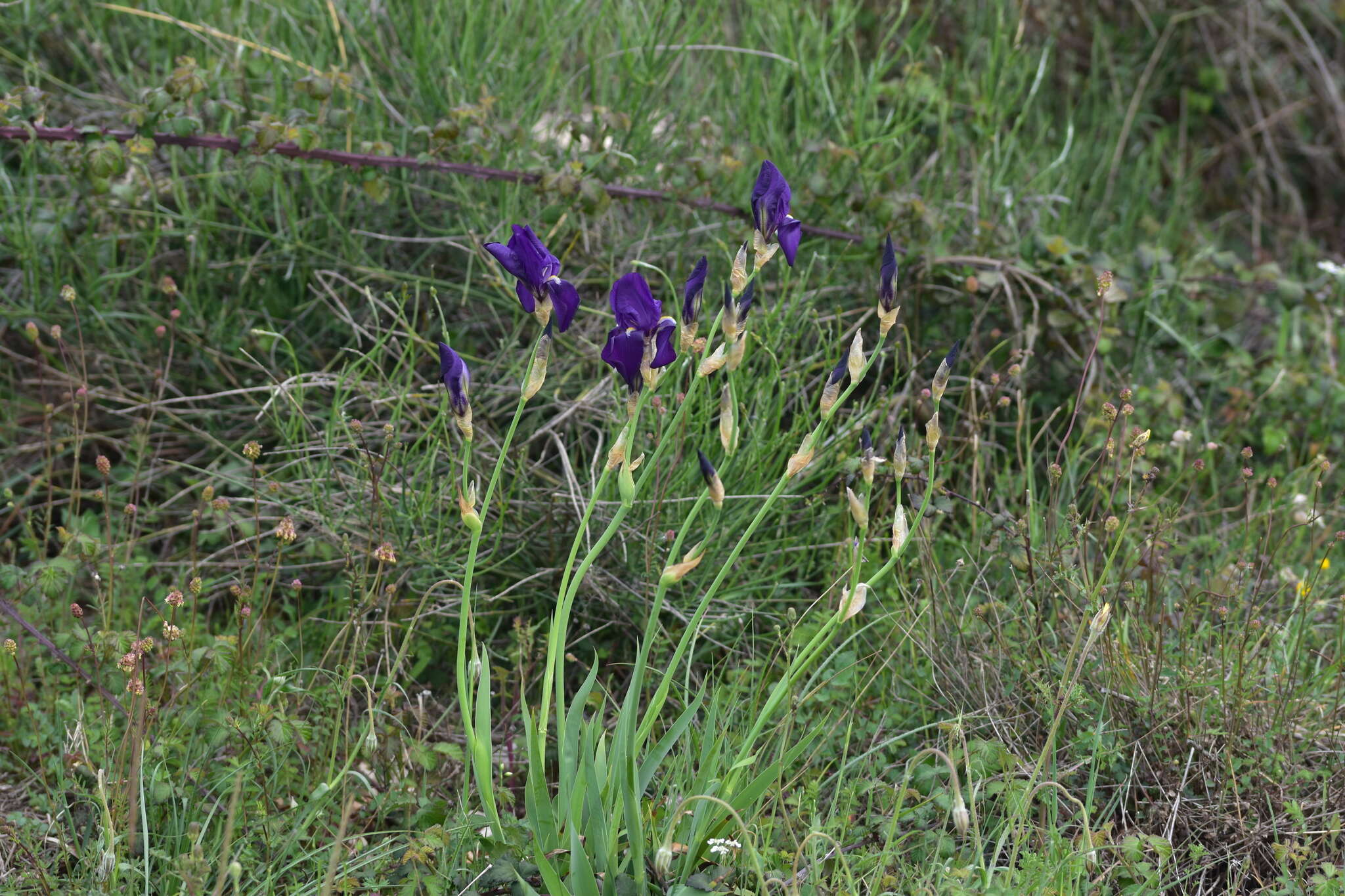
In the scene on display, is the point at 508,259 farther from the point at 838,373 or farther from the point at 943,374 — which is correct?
the point at 943,374

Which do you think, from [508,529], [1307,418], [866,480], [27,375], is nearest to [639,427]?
[508,529]

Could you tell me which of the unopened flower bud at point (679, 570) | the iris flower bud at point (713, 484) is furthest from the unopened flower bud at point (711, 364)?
the unopened flower bud at point (679, 570)

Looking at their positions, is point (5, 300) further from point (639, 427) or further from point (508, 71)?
point (639, 427)

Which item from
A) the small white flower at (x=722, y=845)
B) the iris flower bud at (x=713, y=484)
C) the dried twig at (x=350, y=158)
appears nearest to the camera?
the iris flower bud at (x=713, y=484)

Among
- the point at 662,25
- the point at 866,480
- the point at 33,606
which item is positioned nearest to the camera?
the point at 866,480

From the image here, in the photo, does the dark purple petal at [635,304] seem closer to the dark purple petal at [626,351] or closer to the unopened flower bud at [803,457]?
the dark purple petal at [626,351]

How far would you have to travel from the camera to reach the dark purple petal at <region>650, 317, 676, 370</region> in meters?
1.45

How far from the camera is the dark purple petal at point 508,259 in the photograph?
56.4 inches

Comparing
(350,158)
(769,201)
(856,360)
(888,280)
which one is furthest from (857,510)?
(350,158)

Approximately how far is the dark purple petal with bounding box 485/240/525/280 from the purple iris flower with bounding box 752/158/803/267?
0.29 metres

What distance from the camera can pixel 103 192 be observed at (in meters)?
2.51

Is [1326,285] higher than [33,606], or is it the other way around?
[1326,285]

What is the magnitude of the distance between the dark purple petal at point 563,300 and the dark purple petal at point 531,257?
0.02 metres

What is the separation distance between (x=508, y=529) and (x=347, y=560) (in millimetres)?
451
